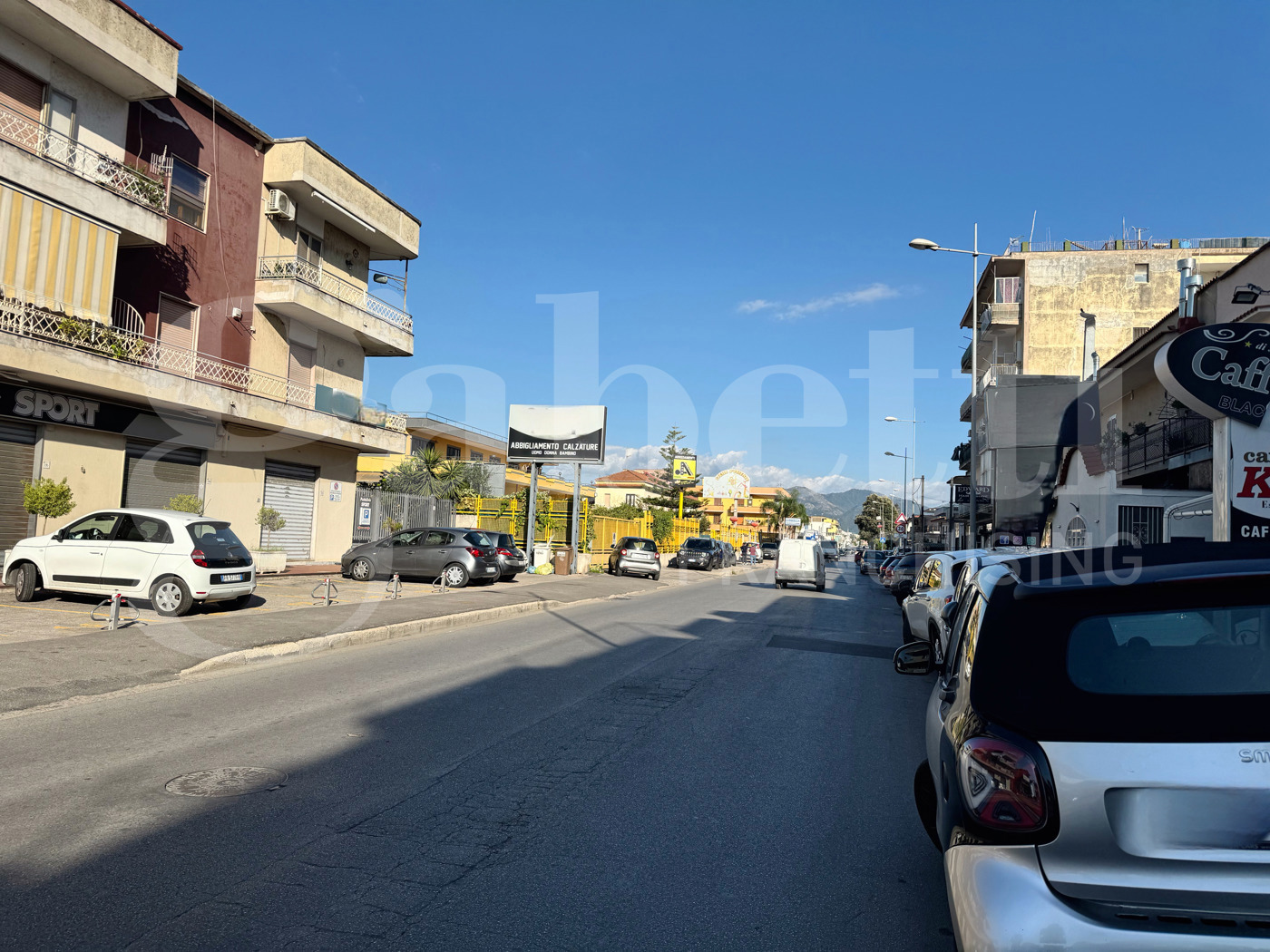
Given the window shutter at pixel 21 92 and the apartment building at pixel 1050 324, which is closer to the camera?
the window shutter at pixel 21 92

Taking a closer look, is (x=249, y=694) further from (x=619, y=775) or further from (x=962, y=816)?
(x=962, y=816)

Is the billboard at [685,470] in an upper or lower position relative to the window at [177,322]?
upper

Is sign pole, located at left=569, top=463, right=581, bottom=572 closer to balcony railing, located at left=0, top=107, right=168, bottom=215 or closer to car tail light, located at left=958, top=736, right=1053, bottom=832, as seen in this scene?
balcony railing, located at left=0, top=107, right=168, bottom=215

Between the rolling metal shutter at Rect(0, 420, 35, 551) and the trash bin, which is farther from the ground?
the rolling metal shutter at Rect(0, 420, 35, 551)

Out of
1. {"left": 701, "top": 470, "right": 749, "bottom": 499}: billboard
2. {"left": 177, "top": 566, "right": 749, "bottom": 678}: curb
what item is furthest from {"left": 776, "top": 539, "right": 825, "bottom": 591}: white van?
{"left": 701, "top": 470, "right": 749, "bottom": 499}: billboard

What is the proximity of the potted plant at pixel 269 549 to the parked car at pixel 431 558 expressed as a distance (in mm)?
1789

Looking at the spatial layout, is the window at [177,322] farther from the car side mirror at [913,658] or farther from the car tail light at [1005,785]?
the car tail light at [1005,785]

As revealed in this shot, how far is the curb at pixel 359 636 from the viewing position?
10133 millimetres

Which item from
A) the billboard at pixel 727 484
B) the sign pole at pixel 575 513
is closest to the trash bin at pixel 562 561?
the sign pole at pixel 575 513

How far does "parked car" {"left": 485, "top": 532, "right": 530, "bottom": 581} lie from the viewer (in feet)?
78.6

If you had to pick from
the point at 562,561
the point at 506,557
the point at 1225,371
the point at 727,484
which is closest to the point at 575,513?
the point at 562,561

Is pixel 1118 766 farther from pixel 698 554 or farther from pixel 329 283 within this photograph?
pixel 698 554

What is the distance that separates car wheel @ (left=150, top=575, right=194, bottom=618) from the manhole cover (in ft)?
26.8

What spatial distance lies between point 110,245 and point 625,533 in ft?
99.9
